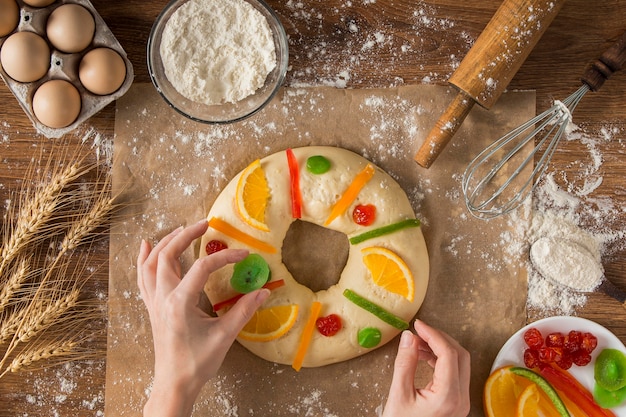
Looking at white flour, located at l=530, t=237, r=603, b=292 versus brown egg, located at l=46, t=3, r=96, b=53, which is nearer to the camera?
brown egg, located at l=46, t=3, r=96, b=53

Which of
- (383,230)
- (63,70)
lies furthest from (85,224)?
(383,230)

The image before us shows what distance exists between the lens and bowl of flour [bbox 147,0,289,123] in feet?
8.14

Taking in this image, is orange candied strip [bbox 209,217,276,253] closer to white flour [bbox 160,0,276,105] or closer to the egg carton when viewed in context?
white flour [bbox 160,0,276,105]

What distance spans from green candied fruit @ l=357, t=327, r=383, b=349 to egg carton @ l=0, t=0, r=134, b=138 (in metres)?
1.42

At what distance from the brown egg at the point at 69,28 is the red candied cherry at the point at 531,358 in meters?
2.23

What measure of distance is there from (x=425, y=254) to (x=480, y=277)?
11.2 inches

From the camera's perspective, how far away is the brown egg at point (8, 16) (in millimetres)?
2359

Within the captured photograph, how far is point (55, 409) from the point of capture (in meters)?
2.67

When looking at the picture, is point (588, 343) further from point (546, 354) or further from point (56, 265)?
point (56, 265)

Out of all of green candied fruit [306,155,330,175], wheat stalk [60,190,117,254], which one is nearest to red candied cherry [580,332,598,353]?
green candied fruit [306,155,330,175]

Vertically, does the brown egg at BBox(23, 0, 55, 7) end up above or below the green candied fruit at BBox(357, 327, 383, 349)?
above

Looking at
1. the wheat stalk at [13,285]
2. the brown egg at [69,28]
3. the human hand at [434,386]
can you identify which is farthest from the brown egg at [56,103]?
the human hand at [434,386]

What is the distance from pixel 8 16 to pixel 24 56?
20 centimetres

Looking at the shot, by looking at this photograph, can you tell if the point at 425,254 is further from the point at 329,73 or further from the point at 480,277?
the point at 329,73
